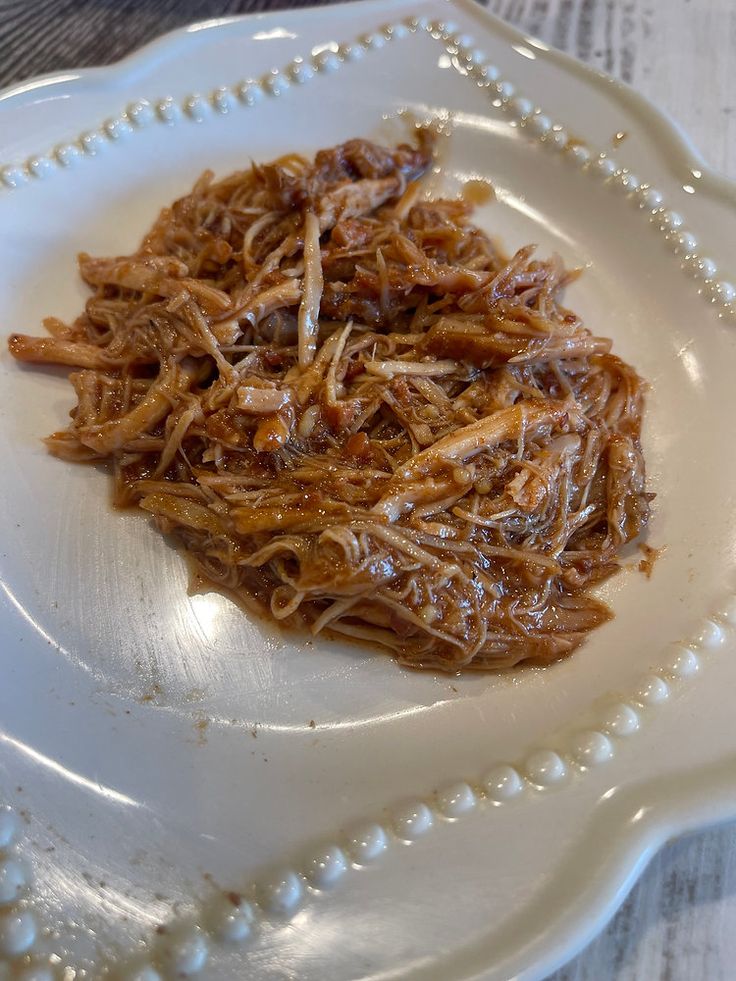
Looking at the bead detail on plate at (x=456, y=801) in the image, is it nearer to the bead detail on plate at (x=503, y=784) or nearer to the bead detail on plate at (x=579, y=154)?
the bead detail on plate at (x=503, y=784)

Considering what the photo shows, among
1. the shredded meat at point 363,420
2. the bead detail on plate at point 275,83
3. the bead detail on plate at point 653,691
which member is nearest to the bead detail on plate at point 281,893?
the shredded meat at point 363,420

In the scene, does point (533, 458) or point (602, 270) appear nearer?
point (533, 458)

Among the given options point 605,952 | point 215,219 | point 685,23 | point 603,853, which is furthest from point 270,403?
point 685,23

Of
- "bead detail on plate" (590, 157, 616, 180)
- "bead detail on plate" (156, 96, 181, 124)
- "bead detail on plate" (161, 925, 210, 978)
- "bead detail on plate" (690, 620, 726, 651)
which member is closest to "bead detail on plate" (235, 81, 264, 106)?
"bead detail on plate" (156, 96, 181, 124)

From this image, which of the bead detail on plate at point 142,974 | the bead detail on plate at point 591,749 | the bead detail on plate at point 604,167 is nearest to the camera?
the bead detail on plate at point 142,974

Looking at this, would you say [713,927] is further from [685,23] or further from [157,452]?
[685,23]

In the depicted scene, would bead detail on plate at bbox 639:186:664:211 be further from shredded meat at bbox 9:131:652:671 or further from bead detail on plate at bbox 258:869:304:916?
bead detail on plate at bbox 258:869:304:916
